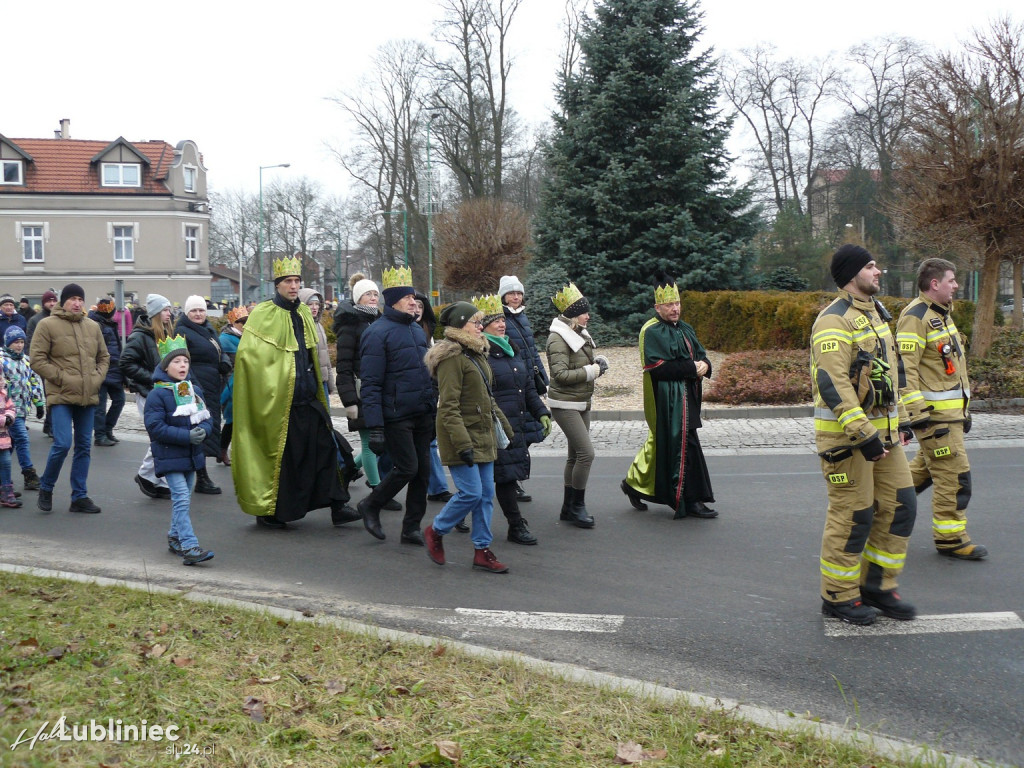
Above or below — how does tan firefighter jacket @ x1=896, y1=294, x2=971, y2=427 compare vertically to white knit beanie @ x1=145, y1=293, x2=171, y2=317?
below

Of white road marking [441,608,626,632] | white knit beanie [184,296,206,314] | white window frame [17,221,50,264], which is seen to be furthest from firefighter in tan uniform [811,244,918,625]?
white window frame [17,221,50,264]

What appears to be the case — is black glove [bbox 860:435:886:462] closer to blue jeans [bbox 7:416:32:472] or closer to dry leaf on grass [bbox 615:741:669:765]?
dry leaf on grass [bbox 615:741:669:765]

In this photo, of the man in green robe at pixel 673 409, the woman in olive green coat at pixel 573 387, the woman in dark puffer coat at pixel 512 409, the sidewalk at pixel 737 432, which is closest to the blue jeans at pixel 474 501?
the woman in dark puffer coat at pixel 512 409

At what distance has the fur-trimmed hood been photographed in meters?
6.80

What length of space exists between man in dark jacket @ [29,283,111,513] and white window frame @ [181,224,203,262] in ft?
175

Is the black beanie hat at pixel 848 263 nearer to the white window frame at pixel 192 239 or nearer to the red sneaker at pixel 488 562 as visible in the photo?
the red sneaker at pixel 488 562

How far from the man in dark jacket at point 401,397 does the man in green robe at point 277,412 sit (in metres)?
0.82

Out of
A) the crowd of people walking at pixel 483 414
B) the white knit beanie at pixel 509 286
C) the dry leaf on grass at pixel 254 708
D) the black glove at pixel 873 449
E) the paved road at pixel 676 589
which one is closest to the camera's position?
the dry leaf on grass at pixel 254 708

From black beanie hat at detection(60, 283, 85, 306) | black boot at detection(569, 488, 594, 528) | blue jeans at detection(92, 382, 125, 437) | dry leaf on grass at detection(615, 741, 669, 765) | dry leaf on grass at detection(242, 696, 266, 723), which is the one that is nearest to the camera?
dry leaf on grass at detection(615, 741, 669, 765)

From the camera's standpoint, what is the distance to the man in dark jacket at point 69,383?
9.00 metres

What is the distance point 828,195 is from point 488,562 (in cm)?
5985

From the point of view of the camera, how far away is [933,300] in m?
7.01

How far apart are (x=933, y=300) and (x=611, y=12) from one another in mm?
20351

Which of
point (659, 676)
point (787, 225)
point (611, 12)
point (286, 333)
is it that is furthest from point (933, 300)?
point (787, 225)
